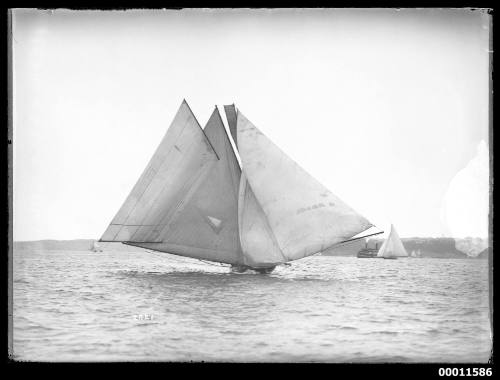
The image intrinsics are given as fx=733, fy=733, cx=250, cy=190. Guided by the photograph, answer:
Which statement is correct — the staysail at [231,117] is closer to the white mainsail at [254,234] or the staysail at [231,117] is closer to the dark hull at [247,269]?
the white mainsail at [254,234]

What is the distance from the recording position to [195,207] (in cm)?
1270

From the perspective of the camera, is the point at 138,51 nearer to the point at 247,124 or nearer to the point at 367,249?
the point at 247,124

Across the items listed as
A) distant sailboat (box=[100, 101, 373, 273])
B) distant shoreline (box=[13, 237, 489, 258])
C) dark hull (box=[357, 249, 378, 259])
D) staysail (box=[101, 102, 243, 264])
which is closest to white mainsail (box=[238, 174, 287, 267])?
distant sailboat (box=[100, 101, 373, 273])

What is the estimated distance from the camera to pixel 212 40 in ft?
32.3

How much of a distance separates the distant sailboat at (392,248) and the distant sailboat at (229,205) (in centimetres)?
39

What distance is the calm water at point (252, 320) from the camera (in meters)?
9.53

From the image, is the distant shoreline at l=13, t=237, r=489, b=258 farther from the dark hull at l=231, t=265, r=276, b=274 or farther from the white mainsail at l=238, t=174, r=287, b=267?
the dark hull at l=231, t=265, r=276, b=274

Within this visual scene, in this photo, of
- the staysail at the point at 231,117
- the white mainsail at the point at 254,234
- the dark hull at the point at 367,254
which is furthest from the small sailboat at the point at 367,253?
the staysail at the point at 231,117

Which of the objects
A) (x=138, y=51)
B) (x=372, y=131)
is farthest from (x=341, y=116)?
(x=138, y=51)

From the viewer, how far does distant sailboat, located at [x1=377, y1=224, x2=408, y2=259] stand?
33.0 ft

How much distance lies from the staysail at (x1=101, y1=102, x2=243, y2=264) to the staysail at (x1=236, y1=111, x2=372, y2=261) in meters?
0.46

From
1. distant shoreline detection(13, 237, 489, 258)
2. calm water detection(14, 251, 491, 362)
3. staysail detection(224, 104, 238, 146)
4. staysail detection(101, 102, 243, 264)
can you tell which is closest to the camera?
calm water detection(14, 251, 491, 362)

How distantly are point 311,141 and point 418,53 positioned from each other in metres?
1.87

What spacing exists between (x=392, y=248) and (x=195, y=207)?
3877 millimetres
